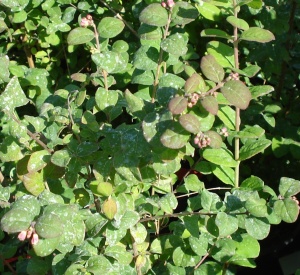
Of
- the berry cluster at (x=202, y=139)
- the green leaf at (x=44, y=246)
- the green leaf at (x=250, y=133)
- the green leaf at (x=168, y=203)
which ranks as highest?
the berry cluster at (x=202, y=139)

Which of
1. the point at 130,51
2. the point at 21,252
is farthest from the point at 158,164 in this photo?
the point at 21,252

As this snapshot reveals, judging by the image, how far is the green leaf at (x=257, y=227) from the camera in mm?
1223

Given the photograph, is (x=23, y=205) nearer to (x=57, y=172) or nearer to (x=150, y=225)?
(x=57, y=172)

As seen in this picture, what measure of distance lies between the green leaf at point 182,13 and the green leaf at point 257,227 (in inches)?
19.5

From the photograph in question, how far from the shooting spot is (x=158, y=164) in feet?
3.91

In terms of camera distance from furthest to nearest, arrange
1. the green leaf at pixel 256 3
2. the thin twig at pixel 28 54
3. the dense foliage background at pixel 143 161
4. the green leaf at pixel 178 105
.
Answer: the thin twig at pixel 28 54 → the green leaf at pixel 256 3 → the dense foliage background at pixel 143 161 → the green leaf at pixel 178 105

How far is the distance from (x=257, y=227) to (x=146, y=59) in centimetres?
53

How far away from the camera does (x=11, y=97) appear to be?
126 centimetres

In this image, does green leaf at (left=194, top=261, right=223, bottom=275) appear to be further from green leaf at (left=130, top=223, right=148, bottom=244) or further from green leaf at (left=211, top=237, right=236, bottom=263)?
green leaf at (left=130, top=223, right=148, bottom=244)

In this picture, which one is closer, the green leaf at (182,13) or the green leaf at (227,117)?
the green leaf at (182,13)

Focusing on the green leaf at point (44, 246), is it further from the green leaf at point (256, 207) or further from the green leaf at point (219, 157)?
the green leaf at point (219, 157)

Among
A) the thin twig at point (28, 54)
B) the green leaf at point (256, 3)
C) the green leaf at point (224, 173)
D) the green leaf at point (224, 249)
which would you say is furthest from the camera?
the thin twig at point (28, 54)

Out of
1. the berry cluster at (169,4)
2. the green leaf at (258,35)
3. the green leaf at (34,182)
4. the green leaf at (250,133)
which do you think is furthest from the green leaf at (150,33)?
the green leaf at (34,182)

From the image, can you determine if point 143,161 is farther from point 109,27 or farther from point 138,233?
point 109,27
